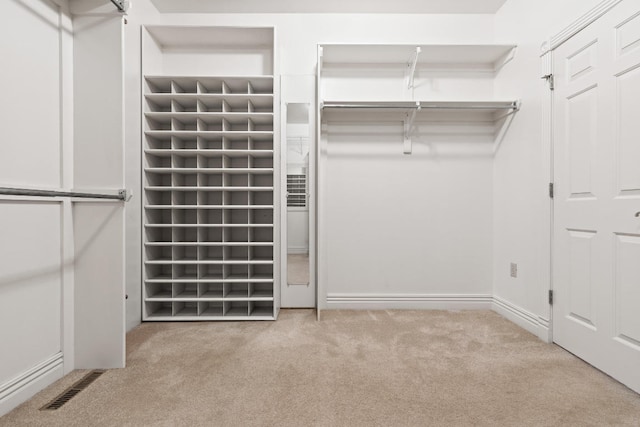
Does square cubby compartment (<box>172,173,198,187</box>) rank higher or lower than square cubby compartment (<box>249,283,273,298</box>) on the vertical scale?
higher

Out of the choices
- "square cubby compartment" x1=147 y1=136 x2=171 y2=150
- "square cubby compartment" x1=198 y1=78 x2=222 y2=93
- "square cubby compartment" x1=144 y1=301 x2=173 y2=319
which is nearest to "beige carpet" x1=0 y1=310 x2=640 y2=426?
"square cubby compartment" x1=144 y1=301 x2=173 y2=319

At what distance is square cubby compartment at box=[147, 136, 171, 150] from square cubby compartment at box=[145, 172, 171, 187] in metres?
0.23

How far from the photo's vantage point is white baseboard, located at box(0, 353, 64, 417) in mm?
1335

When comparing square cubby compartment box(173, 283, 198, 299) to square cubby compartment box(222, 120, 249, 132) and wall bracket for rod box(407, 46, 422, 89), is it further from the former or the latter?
wall bracket for rod box(407, 46, 422, 89)

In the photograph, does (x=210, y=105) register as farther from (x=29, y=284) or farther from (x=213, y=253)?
(x=29, y=284)

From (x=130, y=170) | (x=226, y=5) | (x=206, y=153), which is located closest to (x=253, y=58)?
(x=226, y=5)

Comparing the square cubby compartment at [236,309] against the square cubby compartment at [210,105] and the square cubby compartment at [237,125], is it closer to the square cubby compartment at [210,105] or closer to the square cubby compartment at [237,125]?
the square cubby compartment at [237,125]

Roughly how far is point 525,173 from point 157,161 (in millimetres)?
3158

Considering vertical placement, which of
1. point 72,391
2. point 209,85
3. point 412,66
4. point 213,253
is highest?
point 412,66

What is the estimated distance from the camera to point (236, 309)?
2.61 meters

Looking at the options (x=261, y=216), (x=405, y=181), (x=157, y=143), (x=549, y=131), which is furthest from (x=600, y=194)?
(x=157, y=143)

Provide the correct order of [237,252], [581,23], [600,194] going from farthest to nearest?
1. [237,252]
2. [581,23]
3. [600,194]

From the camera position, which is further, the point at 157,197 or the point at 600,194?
the point at 157,197

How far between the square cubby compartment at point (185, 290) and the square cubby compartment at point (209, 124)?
140 centimetres
